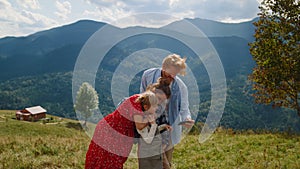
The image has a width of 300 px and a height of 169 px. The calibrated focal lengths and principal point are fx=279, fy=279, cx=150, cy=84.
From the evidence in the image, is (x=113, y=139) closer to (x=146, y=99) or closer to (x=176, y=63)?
(x=146, y=99)

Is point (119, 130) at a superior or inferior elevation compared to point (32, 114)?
superior

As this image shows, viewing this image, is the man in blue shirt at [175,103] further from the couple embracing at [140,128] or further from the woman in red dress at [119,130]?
the woman in red dress at [119,130]

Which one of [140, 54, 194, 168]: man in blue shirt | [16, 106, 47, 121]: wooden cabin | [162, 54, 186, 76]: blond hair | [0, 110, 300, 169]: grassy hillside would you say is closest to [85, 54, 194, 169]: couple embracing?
[162, 54, 186, 76]: blond hair

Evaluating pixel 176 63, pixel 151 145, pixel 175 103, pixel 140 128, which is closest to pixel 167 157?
pixel 151 145

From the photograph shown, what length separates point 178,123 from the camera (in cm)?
478

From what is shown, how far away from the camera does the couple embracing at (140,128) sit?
3977 millimetres

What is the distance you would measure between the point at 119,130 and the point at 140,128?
0.32 meters

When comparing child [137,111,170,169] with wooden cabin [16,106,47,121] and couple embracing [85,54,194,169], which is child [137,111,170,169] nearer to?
couple embracing [85,54,194,169]

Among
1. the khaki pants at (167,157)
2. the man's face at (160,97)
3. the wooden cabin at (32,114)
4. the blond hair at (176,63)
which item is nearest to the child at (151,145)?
the man's face at (160,97)

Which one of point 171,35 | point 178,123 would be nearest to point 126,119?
point 178,123

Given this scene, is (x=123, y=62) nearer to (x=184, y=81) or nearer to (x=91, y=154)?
(x=184, y=81)

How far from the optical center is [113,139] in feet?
13.5

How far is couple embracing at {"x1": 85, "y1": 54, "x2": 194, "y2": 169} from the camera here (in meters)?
3.98

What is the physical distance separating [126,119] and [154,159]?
0.81 metres
